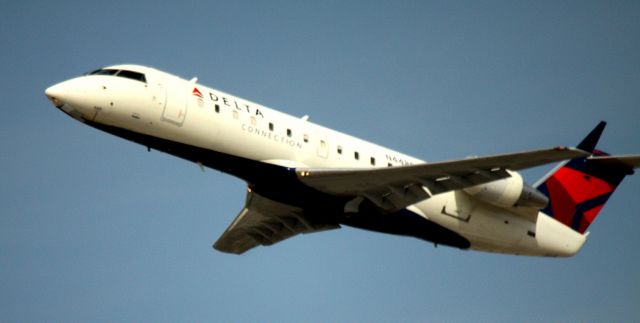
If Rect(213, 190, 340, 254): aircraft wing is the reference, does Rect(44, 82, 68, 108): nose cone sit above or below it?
above

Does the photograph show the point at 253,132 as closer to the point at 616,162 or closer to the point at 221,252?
the point at 221,252

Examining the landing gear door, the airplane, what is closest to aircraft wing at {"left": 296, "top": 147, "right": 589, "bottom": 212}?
the airplane

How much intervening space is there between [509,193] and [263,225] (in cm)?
643

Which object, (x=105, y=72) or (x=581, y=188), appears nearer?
(x=105, y=72)

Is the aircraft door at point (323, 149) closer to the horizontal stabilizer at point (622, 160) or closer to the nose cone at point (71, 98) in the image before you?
the nose cone at point (71, 98)

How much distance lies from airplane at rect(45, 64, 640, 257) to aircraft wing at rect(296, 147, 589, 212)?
0.02 m

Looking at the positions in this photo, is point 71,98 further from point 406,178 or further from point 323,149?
point 406,178

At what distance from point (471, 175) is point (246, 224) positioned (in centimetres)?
682

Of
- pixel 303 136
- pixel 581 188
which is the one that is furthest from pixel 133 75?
pixel 581 188

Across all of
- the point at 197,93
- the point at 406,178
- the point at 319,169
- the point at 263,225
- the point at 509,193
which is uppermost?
the point at 197,93

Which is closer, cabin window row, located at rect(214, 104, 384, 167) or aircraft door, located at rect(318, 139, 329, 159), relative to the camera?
cabin window row, located at rect(214, 104, 384, 167)

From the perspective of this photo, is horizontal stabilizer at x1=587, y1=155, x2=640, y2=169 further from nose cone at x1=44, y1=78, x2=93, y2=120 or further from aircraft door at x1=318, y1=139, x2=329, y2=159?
nose cone at x1=44, y1=78, x2=93, y2=120

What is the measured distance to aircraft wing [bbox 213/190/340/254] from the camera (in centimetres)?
2317

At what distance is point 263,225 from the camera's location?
25141 millimetres
